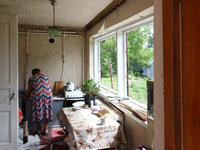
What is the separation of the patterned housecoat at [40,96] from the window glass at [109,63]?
4.49 feet

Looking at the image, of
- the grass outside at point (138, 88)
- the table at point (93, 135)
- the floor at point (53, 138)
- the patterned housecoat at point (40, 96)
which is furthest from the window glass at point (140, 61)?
the patterned housecoat at point (40, 96)

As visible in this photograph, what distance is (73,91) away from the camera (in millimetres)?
4348

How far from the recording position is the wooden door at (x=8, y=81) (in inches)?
111

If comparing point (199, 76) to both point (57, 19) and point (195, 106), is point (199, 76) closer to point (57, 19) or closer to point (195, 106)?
point (195, 106)

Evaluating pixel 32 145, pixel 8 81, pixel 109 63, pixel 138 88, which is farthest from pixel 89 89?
pixel 32 145

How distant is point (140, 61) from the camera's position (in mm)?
2762

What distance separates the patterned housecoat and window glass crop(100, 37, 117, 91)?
1.37m

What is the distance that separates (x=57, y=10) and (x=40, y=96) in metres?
1.74

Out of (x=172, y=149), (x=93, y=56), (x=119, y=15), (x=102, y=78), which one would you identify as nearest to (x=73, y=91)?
(x=102, y=78)

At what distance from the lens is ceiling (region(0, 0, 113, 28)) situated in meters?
2.99

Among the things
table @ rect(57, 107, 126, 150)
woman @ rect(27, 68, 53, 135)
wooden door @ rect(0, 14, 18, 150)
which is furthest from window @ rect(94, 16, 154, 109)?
wooden door @ rect(0, 14, 18, 150)

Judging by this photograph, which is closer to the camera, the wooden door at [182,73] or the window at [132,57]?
the wooden door at [182,73]

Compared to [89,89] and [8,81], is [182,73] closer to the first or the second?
[89,89]

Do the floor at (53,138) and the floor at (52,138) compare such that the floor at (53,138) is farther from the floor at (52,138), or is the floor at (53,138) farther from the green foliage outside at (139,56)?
the green foliage outside at (139,56)
